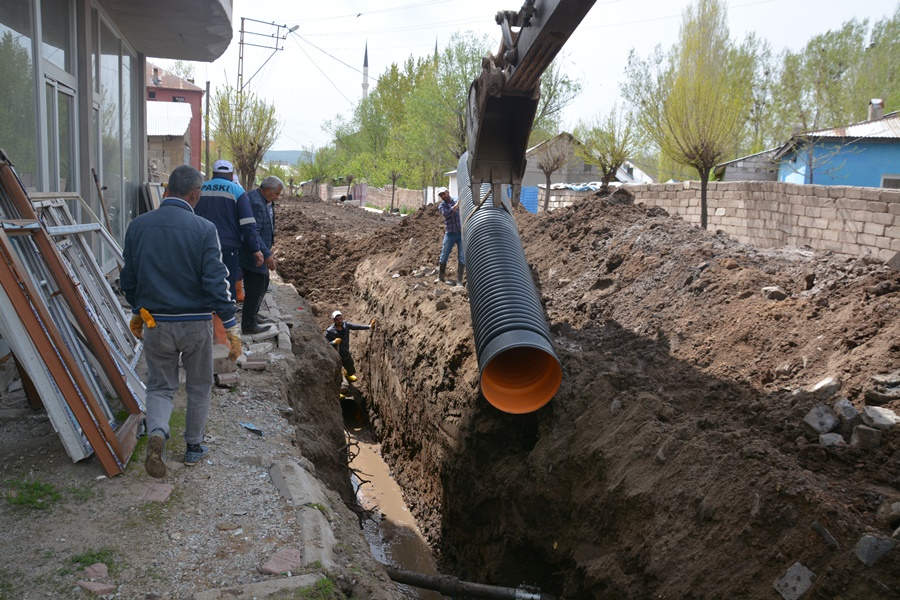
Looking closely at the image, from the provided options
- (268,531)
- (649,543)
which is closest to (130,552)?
(268,531)

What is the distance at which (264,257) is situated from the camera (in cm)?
676

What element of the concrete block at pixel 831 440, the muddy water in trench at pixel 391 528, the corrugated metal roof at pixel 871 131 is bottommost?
the muddy water in trench at pixel 391 528

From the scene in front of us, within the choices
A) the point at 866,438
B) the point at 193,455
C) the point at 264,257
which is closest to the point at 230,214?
the point at 264,257

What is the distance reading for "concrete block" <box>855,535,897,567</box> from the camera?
3.70 meters

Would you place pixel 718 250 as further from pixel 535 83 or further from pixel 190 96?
pixel 190 96

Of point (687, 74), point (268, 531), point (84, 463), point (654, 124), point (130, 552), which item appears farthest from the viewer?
point (654, 124)

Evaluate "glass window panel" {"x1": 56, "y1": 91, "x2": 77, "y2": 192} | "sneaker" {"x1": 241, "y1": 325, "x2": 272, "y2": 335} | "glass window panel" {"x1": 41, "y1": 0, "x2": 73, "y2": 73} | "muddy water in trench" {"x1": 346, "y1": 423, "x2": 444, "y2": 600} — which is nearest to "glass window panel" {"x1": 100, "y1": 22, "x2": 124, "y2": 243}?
"glass window panel" {"x1": 56, "y1": 91, "x2": 77, "y2": 192}

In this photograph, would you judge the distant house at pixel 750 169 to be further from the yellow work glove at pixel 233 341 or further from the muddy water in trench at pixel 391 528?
the yellow work glove at pixel 233 341

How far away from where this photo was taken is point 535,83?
6.16 meters

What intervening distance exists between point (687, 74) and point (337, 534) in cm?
1473

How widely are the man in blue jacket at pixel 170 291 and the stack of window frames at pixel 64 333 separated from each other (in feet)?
0.97

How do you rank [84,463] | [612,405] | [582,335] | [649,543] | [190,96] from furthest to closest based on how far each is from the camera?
[190,96], [582,335], [612,405], [649,543], [84,463]

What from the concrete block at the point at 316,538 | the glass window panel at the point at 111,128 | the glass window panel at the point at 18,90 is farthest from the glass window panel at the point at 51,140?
Result: the concrete block at the point at 316,538

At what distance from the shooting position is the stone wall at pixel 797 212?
9.71 m
